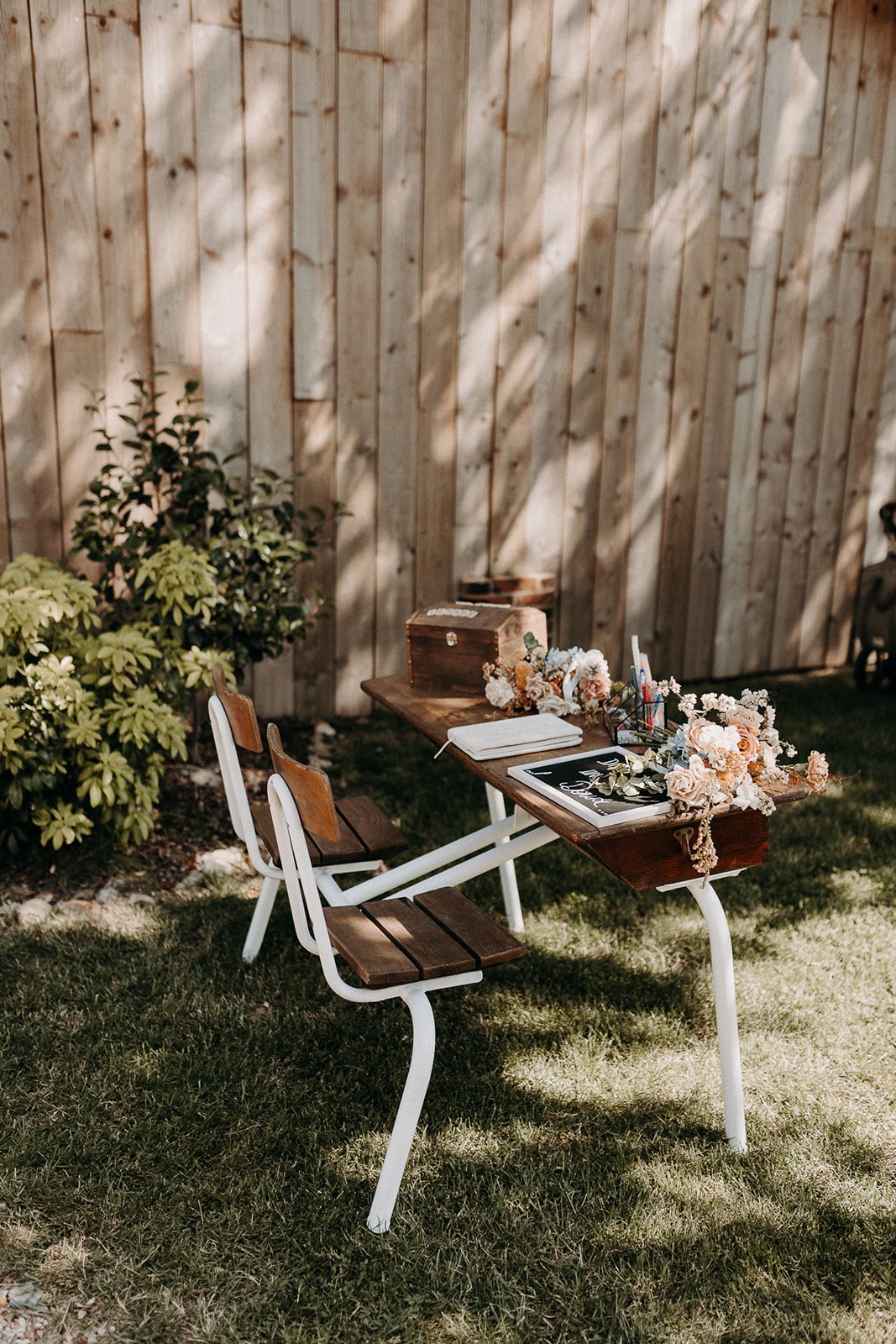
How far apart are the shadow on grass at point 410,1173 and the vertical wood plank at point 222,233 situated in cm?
243

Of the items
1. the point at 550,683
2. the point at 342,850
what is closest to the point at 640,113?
the point at 550,683

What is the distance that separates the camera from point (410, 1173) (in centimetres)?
235

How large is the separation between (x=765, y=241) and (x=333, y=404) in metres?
2.51

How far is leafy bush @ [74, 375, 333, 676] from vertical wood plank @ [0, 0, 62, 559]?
0.19 meters

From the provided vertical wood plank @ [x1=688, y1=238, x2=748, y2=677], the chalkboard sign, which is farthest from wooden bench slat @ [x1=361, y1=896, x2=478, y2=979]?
vertical wood plank @ [x1=688, y1=238, x2=748, y2=677]

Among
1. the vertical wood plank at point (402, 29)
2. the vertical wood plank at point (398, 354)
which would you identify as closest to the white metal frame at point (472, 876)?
the vertical wood plank at point (398, 354)

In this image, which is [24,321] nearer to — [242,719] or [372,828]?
[242,719]

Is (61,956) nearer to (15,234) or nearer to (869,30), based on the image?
(15,234)

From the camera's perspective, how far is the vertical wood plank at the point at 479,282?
15.5ft

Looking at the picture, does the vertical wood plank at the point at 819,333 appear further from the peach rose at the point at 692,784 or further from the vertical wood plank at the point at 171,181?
the peach rose at the point at 692,784

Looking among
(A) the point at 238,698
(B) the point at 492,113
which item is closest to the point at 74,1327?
(A) the point at 238,698

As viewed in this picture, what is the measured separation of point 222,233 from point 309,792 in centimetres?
312

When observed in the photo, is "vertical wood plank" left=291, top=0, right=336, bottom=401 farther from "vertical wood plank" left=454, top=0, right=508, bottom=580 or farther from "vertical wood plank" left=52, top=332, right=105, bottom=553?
Result: "vertical wood plank" left=52, top=332, right=105, bottom=553

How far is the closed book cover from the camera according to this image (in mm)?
2572
